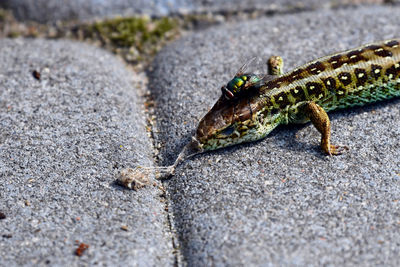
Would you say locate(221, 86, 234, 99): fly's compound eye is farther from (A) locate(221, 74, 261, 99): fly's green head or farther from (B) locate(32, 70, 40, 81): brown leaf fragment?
(B) locate(32, 70, 40, 81): brown leaf fragment

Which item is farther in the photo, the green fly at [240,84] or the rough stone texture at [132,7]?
the rough stone texture at [132,7]

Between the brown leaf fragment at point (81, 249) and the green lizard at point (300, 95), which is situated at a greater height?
the green lizard at point (300, 95)

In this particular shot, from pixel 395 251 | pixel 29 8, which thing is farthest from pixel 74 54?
pixel 395 251

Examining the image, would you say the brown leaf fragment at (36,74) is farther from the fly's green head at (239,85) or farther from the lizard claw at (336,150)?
the lizard claw at (336,150)

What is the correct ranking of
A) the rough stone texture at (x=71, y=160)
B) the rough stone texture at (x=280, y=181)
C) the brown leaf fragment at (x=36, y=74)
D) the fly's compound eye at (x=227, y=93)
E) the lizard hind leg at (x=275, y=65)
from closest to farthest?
the rough stone texture at (x=280, y=181) → the rough stone texture at (x=71, y=160) → the fly's compound eye at (x=227, y=93) → the lizard hind leg at (x=275, y=65) → the brown leaf fragment at (x=36, y=74)

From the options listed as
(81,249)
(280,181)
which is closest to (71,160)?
(81,249)

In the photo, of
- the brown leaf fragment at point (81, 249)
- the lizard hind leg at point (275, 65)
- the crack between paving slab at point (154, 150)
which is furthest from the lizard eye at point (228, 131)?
the brown leaf fragment at point (81, 249)

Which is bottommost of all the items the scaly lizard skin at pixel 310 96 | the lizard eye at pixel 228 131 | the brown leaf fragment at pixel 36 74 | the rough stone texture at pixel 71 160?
the rough stone texture at pixel 71 160

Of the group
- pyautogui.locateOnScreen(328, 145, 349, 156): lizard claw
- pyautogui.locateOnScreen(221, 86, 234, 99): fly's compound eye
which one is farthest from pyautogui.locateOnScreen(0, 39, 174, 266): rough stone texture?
pyautogui.locateOnScreen(328, 145, 349, 156): lizard claw
